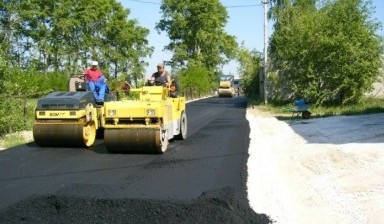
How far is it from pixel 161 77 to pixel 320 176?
197 inches

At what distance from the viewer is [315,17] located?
79.8 ft

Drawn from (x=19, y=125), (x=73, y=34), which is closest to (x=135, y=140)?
(x=19, y=125)

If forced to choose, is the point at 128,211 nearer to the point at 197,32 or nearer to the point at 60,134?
the point at 60,134

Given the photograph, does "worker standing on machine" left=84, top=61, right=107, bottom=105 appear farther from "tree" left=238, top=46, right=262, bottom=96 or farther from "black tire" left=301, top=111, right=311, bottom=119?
"tree" left=238, top=46, right=262, bottom=96

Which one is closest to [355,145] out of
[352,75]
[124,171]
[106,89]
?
[124,171]

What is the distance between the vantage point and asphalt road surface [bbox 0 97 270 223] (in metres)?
5.73

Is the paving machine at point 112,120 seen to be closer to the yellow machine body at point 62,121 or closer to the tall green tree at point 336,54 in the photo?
the yellow machine body at point 62,121

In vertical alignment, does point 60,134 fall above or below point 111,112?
below

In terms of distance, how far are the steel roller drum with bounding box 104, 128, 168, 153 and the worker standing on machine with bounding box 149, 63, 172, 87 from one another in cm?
209

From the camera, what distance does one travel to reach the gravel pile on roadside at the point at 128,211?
559 cm

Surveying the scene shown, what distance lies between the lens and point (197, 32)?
5703 centimetres

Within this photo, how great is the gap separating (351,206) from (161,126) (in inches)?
178

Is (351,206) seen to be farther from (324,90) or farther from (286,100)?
(286,100)

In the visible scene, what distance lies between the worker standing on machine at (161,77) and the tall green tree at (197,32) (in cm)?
4487
